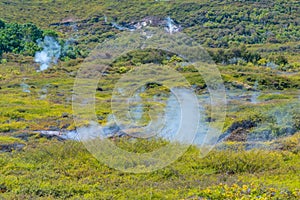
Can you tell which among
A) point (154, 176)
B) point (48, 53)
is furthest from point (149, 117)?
point (48, 53)

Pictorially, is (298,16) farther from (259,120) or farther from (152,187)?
(152,187)

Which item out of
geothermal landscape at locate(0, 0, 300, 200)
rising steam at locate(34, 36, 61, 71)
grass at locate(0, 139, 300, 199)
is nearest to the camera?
grass at locate(0, 139, 300, 199)

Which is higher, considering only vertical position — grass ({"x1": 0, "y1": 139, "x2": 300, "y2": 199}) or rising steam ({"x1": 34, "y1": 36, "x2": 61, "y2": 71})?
grass ({"x1": 0, "y1": 139, "x2": 300, "y2": 199})

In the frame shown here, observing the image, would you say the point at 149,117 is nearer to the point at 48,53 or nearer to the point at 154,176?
the point at 154,176

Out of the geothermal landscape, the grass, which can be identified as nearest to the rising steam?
the geothermal landscape

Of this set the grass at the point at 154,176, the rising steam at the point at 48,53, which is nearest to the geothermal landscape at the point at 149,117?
the grass at the point at 154,176

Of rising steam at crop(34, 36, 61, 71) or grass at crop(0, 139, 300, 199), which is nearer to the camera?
grass at crop(0, 139, 300, 199)

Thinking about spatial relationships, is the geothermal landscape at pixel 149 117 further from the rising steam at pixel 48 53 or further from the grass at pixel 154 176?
the rising steam at pixel 48 53

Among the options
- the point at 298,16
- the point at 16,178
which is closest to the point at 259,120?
the point at 16,178

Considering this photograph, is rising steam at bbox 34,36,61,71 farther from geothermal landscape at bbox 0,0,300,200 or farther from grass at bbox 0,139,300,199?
grass at bbox 0,139,300,199
